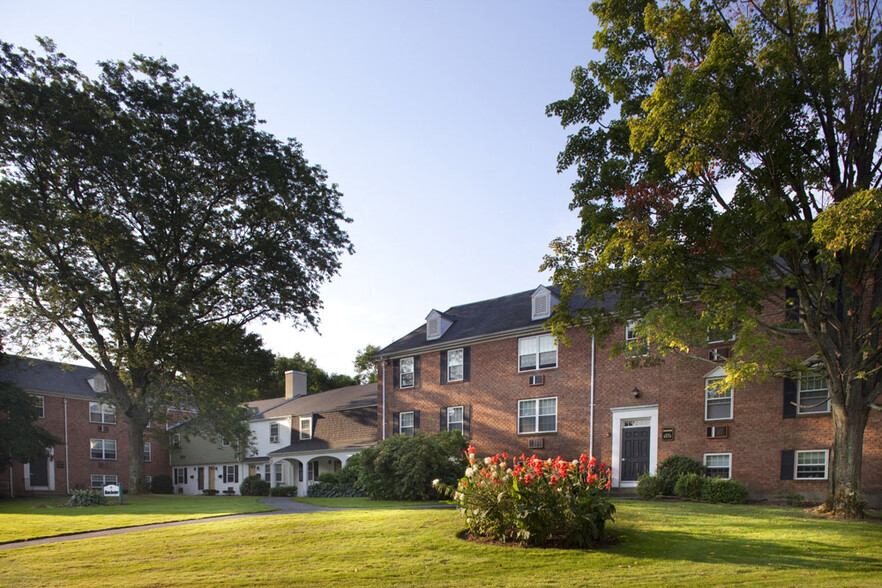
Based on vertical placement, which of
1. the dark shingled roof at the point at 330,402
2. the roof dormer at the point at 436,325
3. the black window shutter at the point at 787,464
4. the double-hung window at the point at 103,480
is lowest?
the double-hung window at the point at 103,480

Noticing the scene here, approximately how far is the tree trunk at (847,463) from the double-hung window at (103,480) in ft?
130

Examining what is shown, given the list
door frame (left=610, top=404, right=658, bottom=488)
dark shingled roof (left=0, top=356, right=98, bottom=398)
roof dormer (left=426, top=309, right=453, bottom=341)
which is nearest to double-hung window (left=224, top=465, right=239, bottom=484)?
dark shingled roof (left=0, top=356, right=98, bottom=398)

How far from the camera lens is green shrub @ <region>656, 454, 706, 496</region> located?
19672 mm

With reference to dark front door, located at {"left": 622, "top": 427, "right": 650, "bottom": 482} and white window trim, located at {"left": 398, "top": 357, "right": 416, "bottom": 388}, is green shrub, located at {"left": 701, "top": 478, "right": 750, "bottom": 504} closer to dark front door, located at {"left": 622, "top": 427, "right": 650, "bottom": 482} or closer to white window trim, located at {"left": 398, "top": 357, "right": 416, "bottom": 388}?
dark front door, located at {"left": 622, "top": 427, "right": 650, "bottom": 482}

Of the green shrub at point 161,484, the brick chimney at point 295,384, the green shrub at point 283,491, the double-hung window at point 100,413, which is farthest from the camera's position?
the brick chimney at point 295,384

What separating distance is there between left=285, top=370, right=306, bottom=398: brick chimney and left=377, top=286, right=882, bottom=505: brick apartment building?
16.1 metres

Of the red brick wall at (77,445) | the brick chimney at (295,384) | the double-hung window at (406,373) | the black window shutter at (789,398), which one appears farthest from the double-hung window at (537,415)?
the red brick wall at (77,445)

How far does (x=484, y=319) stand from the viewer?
28.5m

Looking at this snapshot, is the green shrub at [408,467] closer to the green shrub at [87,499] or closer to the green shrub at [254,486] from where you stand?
the green shrub at [87,499]

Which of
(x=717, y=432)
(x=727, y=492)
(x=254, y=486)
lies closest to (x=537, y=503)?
(x=727, y=492)

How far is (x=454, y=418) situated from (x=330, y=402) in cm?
1271

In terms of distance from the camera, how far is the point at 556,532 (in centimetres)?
1014

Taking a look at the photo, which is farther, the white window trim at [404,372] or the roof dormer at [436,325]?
the white window trim at [404,372]

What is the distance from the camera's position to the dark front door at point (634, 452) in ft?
71.5
